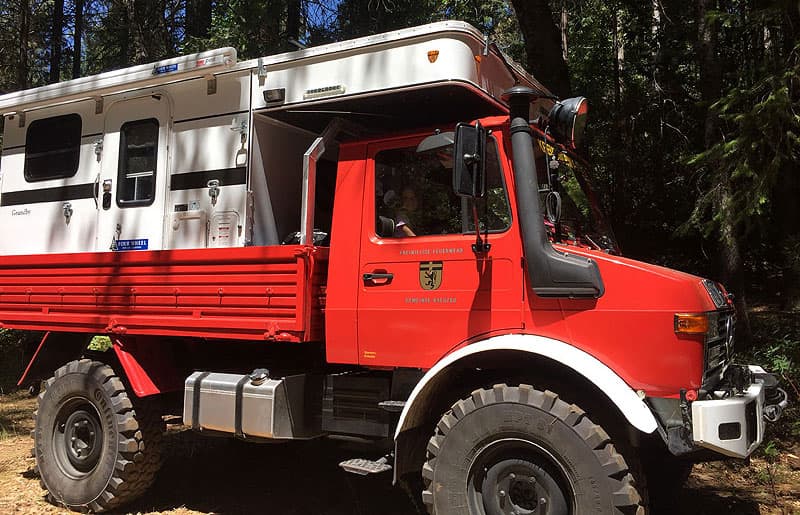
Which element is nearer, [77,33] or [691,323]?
[691,323]

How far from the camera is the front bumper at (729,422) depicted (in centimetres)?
346

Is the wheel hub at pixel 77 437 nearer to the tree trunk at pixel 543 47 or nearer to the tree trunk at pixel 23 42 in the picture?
the tree trunk at pixel 543 47

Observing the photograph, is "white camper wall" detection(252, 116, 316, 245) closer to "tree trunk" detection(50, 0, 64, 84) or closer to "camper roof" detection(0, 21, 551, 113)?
"camper roof" detection(0, 21, 551, 113)

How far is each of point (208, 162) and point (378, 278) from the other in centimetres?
182

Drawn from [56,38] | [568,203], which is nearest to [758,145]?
[568,203]

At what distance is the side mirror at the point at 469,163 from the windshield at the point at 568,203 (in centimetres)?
44

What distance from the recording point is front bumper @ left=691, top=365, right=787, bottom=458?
3.46 metres

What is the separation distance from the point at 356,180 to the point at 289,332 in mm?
1170

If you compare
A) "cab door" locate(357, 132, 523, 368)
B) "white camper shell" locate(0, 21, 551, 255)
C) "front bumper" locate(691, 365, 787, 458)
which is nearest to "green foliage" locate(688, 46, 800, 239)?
"white camper shell" locate(0, 21, 551, 255)

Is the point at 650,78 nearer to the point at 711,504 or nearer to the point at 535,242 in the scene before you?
the point at 711,504

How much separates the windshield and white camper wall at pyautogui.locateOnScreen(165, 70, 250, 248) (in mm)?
2272

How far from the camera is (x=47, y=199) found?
20.1 feet

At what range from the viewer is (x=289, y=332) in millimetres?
4613

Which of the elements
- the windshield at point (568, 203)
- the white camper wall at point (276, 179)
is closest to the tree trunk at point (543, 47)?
the windshield at point (568, 203)
